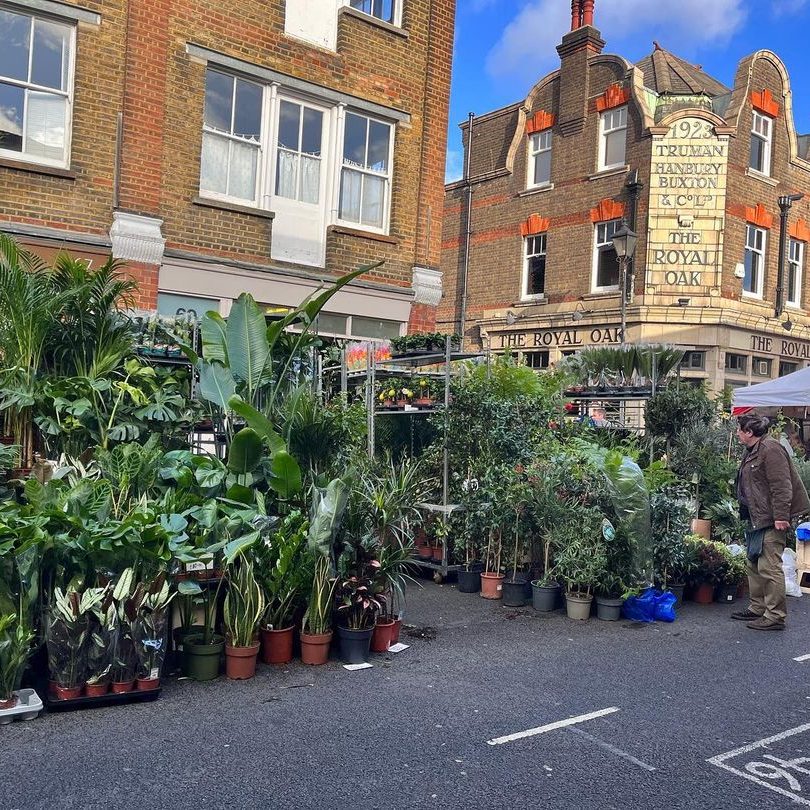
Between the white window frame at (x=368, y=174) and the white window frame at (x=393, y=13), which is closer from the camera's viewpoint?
the white window frame at (x=368, y=174)

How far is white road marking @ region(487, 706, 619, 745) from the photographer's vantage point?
472 centimetres

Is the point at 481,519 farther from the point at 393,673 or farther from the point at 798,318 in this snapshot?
the point at 798,318

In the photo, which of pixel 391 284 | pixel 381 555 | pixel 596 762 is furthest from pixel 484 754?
pixel 391 284

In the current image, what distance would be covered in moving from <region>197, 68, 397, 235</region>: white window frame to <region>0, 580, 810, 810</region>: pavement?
8.10 metres

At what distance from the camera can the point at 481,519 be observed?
27.0 feet

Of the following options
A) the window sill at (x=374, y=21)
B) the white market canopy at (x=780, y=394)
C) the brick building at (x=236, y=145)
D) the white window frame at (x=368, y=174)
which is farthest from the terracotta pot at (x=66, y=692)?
the window sill at (x=374, y=21)

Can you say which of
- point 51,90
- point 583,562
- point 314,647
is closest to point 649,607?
point 583,562

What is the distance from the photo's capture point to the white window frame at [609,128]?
21125 millimetres

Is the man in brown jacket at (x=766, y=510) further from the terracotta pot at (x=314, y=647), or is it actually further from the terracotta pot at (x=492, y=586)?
the terracotta pot at (x=314, y=647)

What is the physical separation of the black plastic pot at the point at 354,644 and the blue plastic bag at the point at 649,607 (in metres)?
2.78

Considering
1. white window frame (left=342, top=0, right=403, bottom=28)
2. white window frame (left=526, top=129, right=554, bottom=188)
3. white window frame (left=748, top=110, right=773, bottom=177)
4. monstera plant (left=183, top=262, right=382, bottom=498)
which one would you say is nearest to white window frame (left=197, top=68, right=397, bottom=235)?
white window frame (left=342, top=0, right=403, bottom=28)

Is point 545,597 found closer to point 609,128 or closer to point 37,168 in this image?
point 37,168

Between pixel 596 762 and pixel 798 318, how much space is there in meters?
21.3

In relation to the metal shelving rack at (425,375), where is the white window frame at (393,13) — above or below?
above
